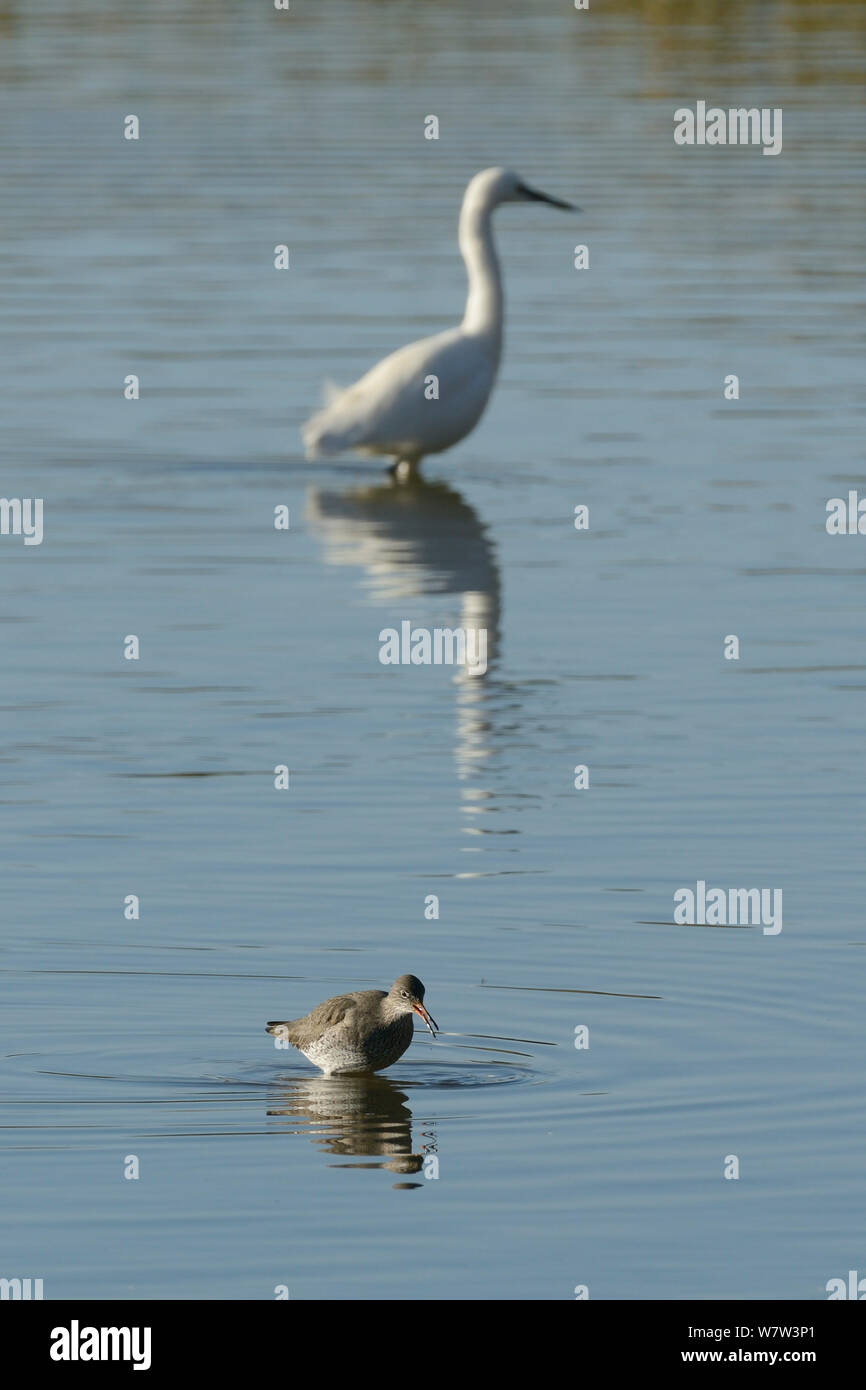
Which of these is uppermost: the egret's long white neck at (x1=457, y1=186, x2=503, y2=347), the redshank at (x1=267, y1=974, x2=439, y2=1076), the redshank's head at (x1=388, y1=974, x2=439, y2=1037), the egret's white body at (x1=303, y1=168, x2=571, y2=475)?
the egret's long white neck at (x1=457, y1=186, x2=503, y2=347)

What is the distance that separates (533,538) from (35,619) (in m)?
3.42

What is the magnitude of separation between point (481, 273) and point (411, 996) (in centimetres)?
1257

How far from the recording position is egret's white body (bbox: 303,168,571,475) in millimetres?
20812

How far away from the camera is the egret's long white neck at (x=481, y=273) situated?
21344mm

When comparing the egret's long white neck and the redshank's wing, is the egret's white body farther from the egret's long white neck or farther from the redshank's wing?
the redshank's wing

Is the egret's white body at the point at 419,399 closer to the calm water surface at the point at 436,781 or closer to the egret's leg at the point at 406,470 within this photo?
the egret's leg at the point at 406,470

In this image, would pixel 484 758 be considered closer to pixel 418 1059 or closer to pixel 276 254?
pixel 418 1059

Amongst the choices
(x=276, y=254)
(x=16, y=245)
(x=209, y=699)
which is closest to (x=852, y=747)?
(x=209, y=699)

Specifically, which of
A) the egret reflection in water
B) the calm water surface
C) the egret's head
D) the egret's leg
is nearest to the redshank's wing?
the calm water surface

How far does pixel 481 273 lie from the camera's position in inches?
854

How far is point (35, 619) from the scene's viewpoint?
16719mm

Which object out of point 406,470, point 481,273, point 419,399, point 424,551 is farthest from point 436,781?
point 481,273

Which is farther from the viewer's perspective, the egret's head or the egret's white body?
the egret's head

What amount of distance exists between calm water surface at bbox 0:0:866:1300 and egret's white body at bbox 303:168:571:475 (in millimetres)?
352
